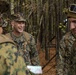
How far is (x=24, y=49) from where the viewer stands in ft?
21.0

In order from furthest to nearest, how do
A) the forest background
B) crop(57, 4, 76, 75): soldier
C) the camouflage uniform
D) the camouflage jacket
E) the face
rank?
the forest background, the face, the camouflage uniform, crop(57, 4, 76, 75): soldier, the camouflage jacket

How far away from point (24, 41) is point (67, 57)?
4.56 feet

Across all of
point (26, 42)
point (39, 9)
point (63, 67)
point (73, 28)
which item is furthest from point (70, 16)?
point (39, 9)

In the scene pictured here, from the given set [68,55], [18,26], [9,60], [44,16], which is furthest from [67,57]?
[44,16]

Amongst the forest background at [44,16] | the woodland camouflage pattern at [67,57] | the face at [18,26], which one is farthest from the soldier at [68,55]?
the forest background at [44,16]

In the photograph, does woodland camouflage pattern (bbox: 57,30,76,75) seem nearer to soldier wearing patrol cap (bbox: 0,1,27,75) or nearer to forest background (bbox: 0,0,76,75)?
soldier wearing patrol cap (bbox: 0,1,27,75)

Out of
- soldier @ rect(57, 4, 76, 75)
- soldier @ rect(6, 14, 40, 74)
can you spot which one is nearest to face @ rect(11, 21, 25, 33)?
soldier @ rect(6, 14, 40, 74)

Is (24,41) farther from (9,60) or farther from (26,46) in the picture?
(9,60)

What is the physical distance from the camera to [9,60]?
2.56m

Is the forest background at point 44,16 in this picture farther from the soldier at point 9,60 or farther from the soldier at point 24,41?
the soldier at point 9,60

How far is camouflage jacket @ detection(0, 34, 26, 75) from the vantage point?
2559 mm

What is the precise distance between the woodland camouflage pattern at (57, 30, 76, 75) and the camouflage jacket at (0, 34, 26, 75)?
2.53 m

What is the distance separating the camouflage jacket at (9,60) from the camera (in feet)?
8.39

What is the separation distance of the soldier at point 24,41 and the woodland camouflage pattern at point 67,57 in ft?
3.64
